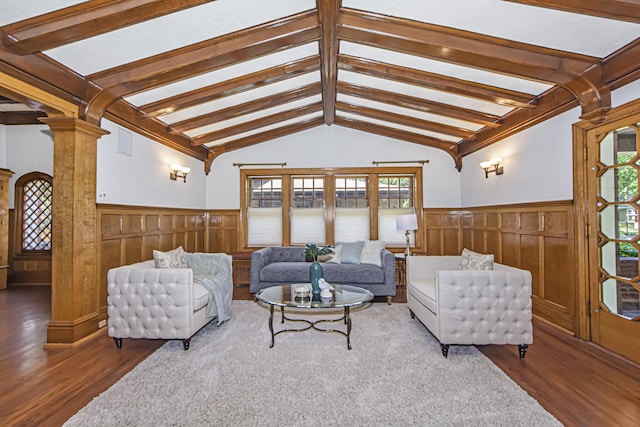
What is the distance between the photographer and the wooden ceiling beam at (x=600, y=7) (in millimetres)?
2096

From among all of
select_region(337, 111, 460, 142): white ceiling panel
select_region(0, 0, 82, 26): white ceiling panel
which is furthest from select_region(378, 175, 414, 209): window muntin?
select_region(0, 0, 82, 26): white ceiling panel

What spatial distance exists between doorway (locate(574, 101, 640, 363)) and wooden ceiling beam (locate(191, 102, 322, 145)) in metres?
3.77

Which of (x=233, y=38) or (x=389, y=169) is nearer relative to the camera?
(x=233, y=38)

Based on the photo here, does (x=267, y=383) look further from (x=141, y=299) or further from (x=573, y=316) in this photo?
(x=573, y=316)

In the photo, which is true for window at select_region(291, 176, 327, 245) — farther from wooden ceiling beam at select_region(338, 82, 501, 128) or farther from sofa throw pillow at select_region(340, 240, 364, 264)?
wooden ceiling beam at select_region(338, 82, 501, 128)

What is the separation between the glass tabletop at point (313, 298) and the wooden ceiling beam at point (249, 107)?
2797 mm

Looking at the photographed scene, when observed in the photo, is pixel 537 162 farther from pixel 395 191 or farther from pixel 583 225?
pixel 395 191

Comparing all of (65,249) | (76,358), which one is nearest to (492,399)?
(76,358)

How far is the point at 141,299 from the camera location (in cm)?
297

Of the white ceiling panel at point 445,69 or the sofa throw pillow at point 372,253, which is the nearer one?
the white ceiling panel at point 445,69

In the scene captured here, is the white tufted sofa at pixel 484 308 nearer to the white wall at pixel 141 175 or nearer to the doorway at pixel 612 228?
the doorway at pixel 612 228

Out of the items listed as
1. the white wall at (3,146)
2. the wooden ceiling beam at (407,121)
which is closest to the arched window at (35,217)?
the white wall at (3,146)

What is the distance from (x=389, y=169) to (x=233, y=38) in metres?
4.08

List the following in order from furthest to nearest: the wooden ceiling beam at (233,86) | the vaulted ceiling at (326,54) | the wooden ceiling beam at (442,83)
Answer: the wooden ceiling beam at (233,86), the wooden ceiling beam at (442,83), the vaulted ceiling at (326,54)
